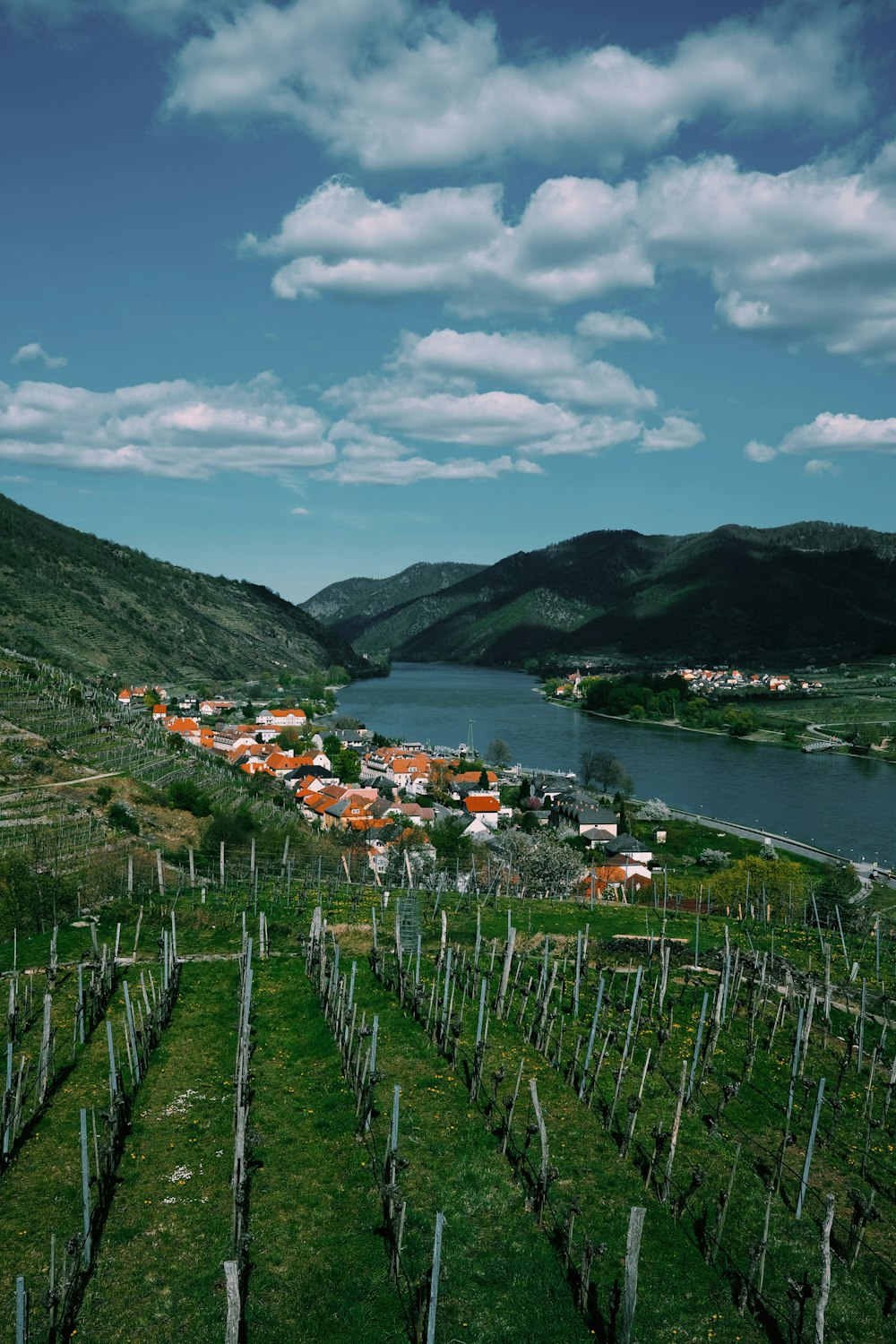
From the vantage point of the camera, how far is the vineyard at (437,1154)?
10625mm

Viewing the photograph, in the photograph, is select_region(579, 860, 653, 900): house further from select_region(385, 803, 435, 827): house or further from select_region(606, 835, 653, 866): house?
select_region(385, 803, 435, 827): house

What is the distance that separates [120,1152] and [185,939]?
36.5 feet

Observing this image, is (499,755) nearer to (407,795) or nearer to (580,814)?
(407,795)

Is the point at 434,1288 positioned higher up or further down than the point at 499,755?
higher up

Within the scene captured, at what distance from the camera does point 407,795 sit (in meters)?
81.8

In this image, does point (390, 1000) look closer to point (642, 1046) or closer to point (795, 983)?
point (642, 1046)

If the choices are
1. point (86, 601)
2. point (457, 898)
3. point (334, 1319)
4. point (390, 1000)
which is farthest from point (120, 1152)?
point (86, 601)

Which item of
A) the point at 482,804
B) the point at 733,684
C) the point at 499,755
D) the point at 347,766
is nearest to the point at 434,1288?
the point at 482,804

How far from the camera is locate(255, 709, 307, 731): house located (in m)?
122

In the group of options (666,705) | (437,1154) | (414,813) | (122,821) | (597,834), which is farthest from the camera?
(666,705)

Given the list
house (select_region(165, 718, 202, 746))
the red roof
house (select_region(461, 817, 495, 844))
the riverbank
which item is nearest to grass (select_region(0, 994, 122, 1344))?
house (select_region(461, 817, 495, 844))

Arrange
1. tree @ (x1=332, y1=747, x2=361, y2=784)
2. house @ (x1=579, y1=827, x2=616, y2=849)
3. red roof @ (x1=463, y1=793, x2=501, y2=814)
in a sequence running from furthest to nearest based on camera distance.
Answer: tree @ (x1=332, y1=747, x2=361, y2=784) < red roof @ (x1=463, y1=793, x2=501, y2=814) < house @ (x1=579, y1=827, x2=616, y2=849)

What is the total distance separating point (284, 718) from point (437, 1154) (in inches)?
4385

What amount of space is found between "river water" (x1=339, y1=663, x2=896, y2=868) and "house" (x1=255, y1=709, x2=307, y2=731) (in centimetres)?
1078
